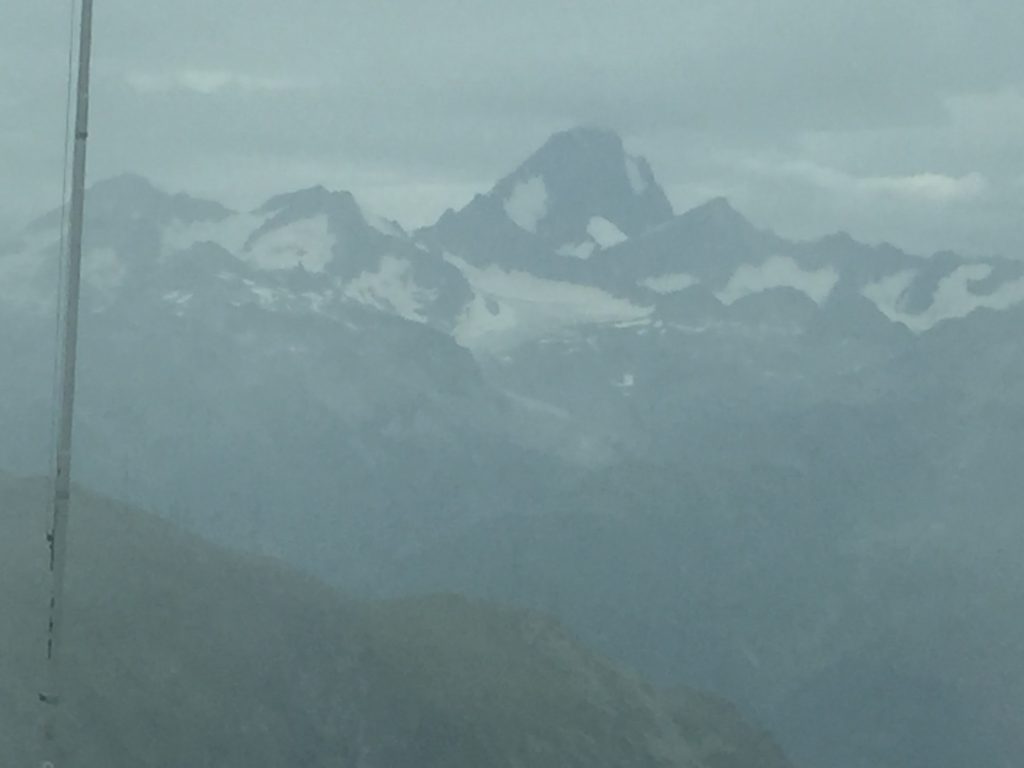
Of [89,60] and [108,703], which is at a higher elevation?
[89,60]

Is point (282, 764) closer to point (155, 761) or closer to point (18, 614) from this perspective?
point (155, 761)

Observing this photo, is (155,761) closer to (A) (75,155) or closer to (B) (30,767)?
(B) (30,767)

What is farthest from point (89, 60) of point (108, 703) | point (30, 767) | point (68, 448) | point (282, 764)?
point (282, 764)

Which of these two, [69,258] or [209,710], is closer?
[69,258]

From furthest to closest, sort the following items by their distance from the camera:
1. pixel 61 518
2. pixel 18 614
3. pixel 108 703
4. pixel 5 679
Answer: pixel 18 614
pixel 108 703
pixel 5 679
pixel 61 518

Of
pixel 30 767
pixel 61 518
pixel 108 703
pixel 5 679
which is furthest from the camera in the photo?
pixel 108 703

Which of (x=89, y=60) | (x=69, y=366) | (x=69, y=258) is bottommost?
(x=69, y=366)

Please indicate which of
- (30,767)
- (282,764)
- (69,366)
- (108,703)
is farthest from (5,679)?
(69,366)
